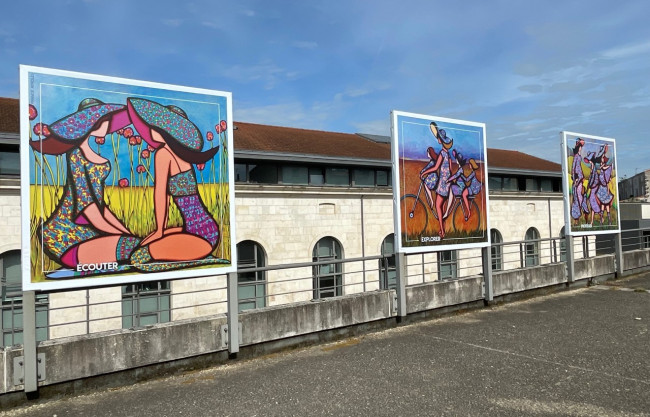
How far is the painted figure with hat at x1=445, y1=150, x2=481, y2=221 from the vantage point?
31.8 feet

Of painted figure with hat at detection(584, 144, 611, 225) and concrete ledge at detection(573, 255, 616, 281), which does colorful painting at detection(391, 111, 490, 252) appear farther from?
painted figure with hat at detection(584, 144, 611, 225)

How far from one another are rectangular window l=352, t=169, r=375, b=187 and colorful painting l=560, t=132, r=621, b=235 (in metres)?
10.8

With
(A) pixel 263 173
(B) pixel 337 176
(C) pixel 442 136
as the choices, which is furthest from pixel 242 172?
(C) pixel 442 136

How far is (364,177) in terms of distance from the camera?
2241 centimetres

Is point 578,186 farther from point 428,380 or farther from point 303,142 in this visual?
point 303,142

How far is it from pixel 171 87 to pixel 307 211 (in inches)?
542

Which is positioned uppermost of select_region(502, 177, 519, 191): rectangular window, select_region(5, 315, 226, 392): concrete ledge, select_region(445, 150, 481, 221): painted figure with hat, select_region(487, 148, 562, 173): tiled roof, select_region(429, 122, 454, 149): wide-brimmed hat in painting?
select_region(487, 148, 562, 173): tiled roof

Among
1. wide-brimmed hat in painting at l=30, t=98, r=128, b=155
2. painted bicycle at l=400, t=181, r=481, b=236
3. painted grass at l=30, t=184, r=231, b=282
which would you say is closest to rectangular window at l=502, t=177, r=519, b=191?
painted bicycle at l=400, t=181, r=481, b=236

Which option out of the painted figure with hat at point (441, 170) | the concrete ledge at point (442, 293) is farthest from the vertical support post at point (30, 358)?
the painted figure with hat at point (441, 170)

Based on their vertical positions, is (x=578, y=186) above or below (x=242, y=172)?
below

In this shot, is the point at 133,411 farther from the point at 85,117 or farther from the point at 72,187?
the point at 85,117

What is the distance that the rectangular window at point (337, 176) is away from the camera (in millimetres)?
21359

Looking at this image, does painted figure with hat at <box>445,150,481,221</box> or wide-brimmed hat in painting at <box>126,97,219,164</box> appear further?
painted figure with hat at <box>445,150,481,221</box>

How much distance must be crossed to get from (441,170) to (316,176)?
39.3ft
